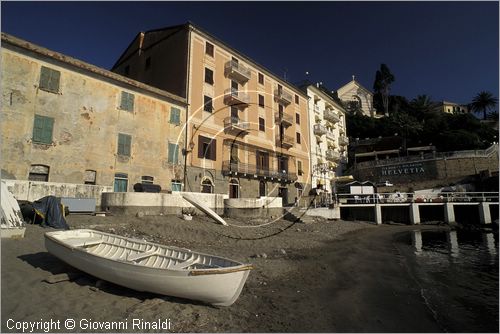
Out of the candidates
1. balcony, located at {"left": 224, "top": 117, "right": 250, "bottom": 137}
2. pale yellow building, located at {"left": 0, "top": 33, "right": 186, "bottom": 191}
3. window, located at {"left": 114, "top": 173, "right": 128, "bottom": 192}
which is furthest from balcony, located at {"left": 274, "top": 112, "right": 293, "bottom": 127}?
window, located at {"left": 114, "top": 173, "right": 128, "bottom": 192}

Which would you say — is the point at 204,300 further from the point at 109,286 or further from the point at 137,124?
the point at 137,124

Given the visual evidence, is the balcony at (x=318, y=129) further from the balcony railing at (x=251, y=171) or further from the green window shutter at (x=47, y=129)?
the green window shutter at (x=47, y=129)

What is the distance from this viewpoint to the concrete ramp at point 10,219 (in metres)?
9.54

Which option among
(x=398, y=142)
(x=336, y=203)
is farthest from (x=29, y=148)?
(x=398, y=142)

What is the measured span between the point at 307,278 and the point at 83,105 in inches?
676

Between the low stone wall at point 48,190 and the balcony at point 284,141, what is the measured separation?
21.7m

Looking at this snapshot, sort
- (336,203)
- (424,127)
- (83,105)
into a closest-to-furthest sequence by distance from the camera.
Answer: (83,105) < (336,203) < (424,127)

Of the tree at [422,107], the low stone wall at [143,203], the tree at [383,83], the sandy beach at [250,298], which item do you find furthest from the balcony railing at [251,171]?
the tree at [383,83]

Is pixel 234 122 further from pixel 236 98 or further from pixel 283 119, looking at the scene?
pixel 283 119

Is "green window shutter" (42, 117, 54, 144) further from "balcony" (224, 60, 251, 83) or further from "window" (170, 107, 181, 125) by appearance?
"balcony" (224, 60, 251, 83)

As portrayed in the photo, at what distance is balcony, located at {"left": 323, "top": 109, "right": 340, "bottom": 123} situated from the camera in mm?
45375

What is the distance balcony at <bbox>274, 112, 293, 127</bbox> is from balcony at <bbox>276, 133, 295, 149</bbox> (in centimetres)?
167

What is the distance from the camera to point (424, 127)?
58031 millimetres

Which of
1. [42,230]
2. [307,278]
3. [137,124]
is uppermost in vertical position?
[137,124]
